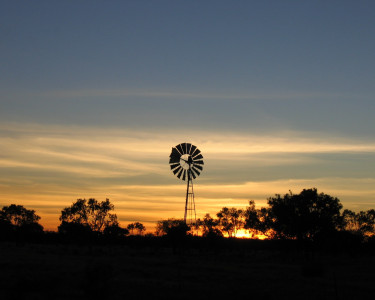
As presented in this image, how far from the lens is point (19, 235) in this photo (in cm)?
10550

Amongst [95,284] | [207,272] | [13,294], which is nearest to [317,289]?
[207,272]

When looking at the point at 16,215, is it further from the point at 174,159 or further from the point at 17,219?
the point at 174,159

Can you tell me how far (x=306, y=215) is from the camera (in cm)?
6656

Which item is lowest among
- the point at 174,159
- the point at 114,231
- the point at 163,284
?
the point at 163,284

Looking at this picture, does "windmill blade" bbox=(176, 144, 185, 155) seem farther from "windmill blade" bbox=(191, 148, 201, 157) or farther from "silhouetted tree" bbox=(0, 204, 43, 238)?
"silhouetted tree" bbox=(0, 204, 43, 238)

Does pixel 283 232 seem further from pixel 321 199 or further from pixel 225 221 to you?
pixel 225 221

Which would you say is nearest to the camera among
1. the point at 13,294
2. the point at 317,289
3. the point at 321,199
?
the point at 13,294

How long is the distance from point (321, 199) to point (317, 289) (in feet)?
124

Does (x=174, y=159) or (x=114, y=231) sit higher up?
(x=174, y=159)

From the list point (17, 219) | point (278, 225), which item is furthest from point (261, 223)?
point (17, 219)

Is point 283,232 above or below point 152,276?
above

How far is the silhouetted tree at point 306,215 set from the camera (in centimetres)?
6638

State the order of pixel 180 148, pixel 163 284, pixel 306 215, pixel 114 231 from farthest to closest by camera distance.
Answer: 1. pixel 114 231
2. pixel 306 215
3. pixel 180 148
4. pixel 163 284

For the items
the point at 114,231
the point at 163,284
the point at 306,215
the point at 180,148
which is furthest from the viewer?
the point at 114,231
